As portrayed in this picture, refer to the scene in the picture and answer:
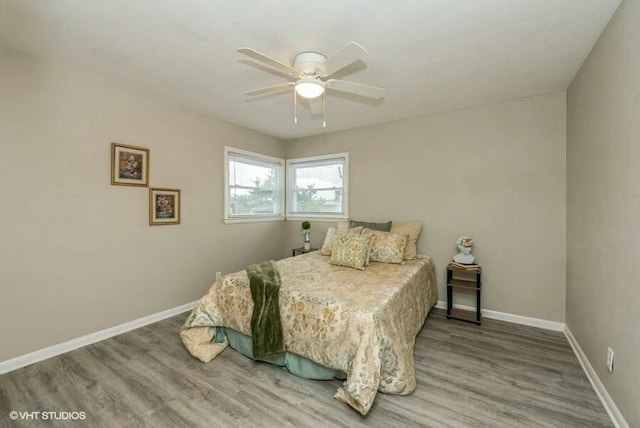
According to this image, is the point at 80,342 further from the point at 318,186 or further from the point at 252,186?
the point at 318,186

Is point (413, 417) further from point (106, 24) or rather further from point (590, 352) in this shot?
point (106, 24)

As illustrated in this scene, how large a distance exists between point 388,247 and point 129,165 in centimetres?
290

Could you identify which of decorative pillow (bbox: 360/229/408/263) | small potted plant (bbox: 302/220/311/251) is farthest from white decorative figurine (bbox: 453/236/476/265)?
small potted plant (bbox: 302/220/311/251)

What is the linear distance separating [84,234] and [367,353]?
2.69 meters

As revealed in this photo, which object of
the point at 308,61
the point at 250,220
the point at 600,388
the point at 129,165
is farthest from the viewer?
the point at 250,220

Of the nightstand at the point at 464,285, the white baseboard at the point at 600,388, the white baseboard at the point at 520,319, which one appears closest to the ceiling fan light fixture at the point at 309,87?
the nightstand at the point at 464,285

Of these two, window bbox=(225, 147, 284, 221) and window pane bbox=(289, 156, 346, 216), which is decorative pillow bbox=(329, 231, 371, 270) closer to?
window pane bbox=(289, 156, 346, 216)

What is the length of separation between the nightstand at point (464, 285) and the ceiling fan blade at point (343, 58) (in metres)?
2.48

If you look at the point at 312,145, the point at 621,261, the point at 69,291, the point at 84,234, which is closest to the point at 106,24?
the point at 84,234

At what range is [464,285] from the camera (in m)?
3.26

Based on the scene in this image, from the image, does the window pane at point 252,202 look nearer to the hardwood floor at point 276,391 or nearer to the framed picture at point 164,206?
the framed picture at point 164,206

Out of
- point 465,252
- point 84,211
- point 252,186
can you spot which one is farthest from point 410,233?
point 84,211

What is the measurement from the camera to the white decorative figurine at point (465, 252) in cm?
319

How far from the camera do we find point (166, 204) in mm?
3225
